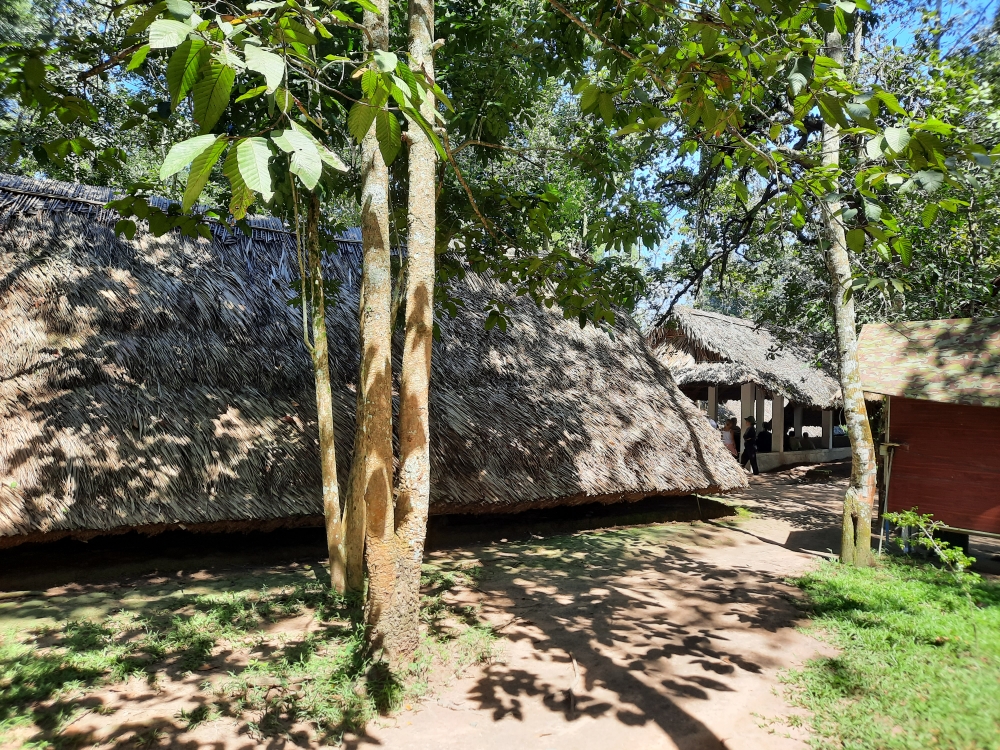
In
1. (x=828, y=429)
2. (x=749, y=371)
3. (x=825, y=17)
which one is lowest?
(x=828, y=429)

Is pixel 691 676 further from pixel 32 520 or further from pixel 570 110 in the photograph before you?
pixel 570 110

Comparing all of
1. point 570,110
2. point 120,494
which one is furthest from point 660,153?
point 570,110

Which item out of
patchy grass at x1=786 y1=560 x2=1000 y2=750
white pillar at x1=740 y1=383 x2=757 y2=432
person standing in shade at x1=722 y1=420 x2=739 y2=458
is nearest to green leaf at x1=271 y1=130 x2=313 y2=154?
patchy grass at x1=786 y1=560 x2=1000 y2=750

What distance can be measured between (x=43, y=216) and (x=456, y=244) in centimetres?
396

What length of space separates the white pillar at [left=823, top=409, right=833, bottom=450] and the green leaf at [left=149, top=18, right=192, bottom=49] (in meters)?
18.2

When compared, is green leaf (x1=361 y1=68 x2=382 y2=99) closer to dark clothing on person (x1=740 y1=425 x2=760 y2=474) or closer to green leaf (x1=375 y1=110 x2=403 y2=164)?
green leaf (x1=375 y1=110 x2=403 y2=164)

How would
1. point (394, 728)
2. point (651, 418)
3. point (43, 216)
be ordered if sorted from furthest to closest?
point (651, 418), point (43, 216), point (394, 728)

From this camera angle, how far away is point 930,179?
2025 mm

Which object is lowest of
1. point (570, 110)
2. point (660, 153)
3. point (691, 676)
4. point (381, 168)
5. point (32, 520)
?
point (691, 676)

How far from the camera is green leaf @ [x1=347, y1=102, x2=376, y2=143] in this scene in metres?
1.54

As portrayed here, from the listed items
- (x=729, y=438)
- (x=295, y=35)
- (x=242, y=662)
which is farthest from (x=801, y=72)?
(x=729, y=438)

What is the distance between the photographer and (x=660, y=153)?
28.7ft

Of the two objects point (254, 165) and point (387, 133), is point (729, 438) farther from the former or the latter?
point (254, 165)

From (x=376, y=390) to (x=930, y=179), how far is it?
2.56m
